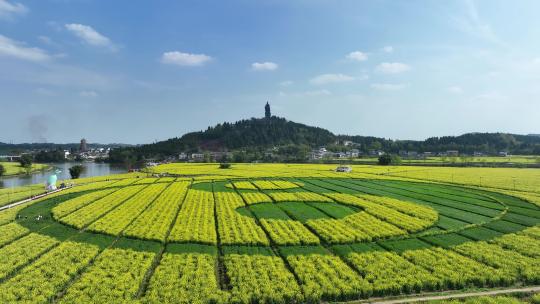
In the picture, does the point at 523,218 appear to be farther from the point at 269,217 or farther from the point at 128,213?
the point at 128,213

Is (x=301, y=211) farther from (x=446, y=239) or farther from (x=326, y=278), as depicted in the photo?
(x=326, y=278)

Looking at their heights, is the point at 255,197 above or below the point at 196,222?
above

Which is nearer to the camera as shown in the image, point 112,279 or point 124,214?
point 112,279

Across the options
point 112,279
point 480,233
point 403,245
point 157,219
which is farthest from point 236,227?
point 480,233

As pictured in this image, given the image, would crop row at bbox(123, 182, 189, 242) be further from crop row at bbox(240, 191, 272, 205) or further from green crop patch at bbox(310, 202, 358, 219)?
green crop patch at bbox(310, 202, 358, 219)

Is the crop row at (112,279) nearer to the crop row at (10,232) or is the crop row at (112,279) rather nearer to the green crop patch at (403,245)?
the crop row at (10,232)

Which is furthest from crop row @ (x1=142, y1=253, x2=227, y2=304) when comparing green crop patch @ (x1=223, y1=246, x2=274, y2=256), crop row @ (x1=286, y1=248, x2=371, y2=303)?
crop row @ (x1=286, y1=248, x2=371, y2=303)

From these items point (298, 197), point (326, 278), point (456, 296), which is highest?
point (298, 197)

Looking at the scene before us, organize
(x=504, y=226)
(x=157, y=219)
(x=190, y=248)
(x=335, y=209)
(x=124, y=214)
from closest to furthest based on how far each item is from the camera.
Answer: (x=190, y=248)
(x=504, y=226)
(x=157, y=219)
(x=124, y=214)
(x=335, y=209)
